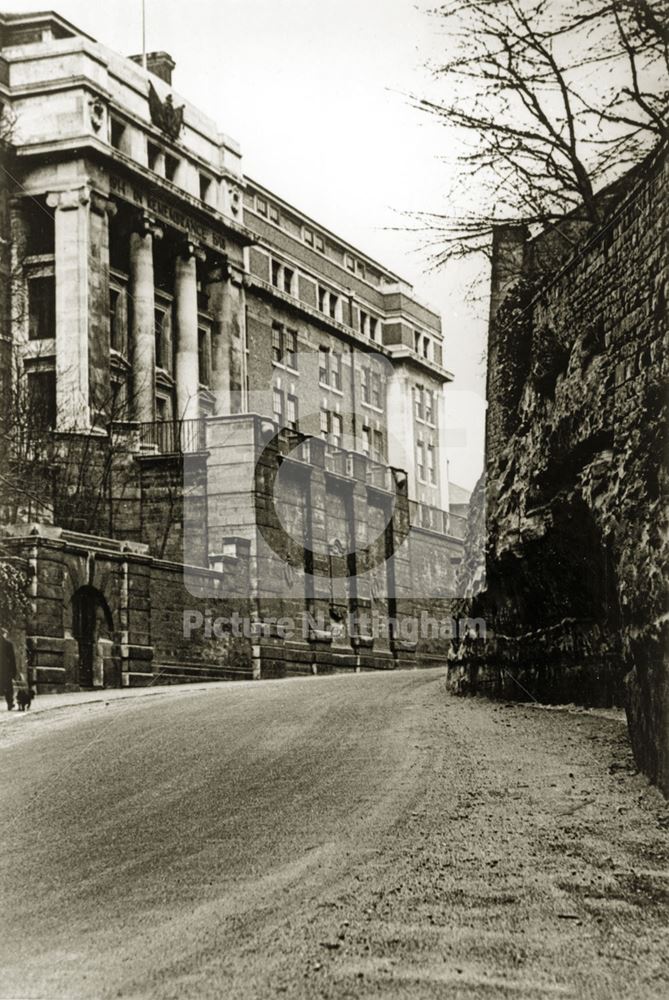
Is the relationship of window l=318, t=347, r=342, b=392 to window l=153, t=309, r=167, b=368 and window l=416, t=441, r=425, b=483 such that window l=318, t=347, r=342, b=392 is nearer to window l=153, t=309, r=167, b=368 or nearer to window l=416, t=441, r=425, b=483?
window l=416, t=441, r=425, b=483

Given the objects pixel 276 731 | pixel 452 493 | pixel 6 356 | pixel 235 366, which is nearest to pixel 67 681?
pixel 6 356

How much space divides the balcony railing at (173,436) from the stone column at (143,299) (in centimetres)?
118

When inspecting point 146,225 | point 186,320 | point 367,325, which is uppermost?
point 146,225

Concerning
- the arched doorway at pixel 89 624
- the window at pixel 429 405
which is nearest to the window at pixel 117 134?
the window at pixel 429 405

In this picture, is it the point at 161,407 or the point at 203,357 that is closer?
the point at 161,407

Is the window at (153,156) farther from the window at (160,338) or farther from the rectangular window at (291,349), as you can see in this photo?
the rectangular window at (291,349)

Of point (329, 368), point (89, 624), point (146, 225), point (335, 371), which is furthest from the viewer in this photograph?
point (335, 371)

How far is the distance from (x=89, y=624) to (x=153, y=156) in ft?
50.4

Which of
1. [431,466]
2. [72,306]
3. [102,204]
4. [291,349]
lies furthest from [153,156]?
[431,466]

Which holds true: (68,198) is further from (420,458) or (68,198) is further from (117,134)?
(420,458)

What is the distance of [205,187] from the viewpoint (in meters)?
36.6

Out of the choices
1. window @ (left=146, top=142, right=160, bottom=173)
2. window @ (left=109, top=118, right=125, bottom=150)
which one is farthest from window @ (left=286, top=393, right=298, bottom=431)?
window @ (left=109, top=118, right=125, bottom=150)

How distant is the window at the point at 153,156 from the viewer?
35.0 metres

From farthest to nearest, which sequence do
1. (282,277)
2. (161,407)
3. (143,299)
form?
(282,277)
(161,407)
(143,299)
